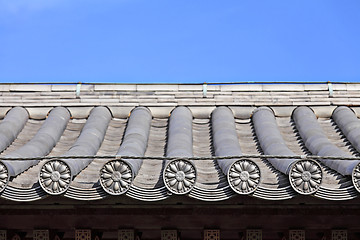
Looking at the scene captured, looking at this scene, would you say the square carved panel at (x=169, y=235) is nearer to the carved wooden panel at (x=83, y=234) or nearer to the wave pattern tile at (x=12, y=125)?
the carved wooden panel at (x=83, y=234)

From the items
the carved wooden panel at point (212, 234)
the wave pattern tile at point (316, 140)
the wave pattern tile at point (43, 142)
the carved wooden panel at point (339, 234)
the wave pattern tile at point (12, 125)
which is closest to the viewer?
the wave pattern tile at point (316, 140)

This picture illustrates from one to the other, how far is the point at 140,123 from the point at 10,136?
65.2 inches

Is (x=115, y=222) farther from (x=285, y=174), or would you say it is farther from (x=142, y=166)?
(x=285, y=174)

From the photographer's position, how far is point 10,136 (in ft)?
28.1

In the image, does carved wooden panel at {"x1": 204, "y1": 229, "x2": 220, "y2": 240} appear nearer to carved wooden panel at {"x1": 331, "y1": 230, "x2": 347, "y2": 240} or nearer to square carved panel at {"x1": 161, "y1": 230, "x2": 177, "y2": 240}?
square carved panel at {"x1": 161, "y1": 230, "x2": 177, "y2": 240}

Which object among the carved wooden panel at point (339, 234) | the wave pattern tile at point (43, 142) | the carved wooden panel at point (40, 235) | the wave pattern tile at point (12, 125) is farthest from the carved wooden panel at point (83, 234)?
the carved wooden panel at point (339, 234)

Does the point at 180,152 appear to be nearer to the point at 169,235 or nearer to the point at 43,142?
the point at 169,235

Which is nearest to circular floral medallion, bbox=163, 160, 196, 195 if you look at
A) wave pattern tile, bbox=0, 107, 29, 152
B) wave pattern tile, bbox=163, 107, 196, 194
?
wave pattern tile, bbox=163, 107, 196, 194

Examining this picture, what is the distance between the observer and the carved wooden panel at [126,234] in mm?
7102

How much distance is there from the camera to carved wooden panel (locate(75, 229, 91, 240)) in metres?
7.17

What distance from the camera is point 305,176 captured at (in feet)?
20.5

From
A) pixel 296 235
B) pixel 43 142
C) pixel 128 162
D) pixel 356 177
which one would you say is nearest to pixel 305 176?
pixel 356 177

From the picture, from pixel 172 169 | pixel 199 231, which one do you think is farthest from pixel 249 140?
pixel 172 169

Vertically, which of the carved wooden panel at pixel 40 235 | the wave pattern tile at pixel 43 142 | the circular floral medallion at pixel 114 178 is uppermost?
the wave pattern tile at pixel 43 142
